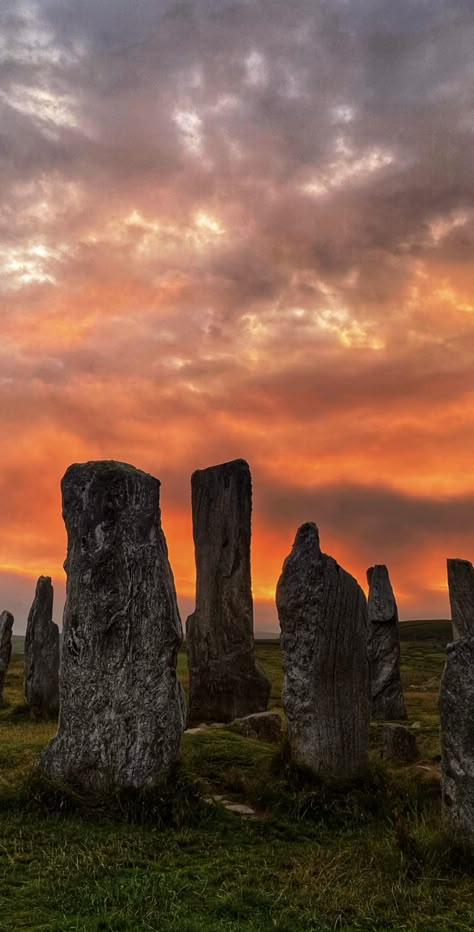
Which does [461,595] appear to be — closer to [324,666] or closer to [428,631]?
[324,666]

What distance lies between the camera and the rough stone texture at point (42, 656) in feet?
80.3

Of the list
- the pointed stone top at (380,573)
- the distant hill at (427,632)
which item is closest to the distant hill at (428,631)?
the distant hill at (427,632)

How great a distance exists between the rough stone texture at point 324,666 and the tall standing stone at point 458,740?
124 inches

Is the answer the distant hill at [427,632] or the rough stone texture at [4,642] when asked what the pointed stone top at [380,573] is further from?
the distant hill at [427,632]

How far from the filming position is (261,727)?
17.7 metres

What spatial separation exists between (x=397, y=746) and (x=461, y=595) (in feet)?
20.7

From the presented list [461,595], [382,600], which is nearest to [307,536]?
[461,595]

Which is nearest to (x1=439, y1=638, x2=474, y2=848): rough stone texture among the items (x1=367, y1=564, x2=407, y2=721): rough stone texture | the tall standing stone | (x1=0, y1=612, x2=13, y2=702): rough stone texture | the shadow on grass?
the tall standing stone

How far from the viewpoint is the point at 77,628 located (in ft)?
41.7

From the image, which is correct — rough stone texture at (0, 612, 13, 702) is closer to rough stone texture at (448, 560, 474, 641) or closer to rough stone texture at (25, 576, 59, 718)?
rough stone texture at (25, 576, 59, 718)

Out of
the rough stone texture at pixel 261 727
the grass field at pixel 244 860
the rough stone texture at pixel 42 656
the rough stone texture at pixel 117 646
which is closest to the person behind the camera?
the grass field at pixel 244 860

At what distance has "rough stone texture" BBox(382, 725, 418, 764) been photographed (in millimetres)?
16875

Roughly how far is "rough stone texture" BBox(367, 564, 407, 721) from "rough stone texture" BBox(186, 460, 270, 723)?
5212mm

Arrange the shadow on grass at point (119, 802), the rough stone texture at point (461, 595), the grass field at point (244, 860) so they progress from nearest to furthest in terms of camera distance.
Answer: the grass field at point (244, 860), the shadow on grass at point (119, 802), the rough stone texture at point (461, 595)
